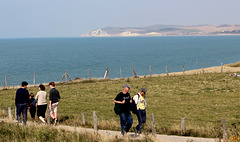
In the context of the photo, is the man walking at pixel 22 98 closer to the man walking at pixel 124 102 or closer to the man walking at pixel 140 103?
the man walking at pixel 124 102

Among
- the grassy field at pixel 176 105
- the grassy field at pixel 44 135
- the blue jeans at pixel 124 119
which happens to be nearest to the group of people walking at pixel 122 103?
the blue jeans at pixel 124 119

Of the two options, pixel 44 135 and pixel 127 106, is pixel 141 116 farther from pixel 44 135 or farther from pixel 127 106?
pixel 44 135

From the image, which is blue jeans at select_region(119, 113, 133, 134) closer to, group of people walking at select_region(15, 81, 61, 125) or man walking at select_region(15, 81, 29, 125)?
group of people walking at select_region(15, 81, 61, 125)

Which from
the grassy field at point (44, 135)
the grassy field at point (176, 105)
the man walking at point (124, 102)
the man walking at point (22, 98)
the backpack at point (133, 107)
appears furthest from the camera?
the grassy field at point (176, 105)

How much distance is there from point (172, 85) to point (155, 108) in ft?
38.1

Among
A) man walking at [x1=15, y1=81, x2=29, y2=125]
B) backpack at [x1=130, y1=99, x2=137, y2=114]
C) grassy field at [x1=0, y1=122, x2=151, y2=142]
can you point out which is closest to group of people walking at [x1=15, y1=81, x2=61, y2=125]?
man walking at [x1=15, y1=81, x2=29, y2=125]

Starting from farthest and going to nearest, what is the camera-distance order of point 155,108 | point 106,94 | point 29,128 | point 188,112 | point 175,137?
point 106,94, point 155,108, point 188,112, point 29,128, point 175,137

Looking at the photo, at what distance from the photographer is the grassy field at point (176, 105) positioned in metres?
15.9

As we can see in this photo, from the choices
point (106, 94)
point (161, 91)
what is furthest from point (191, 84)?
point (106, 94)

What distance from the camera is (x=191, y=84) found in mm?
34281

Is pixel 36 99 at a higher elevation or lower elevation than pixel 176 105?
higher

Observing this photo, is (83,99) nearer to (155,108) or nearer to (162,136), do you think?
(155,108)

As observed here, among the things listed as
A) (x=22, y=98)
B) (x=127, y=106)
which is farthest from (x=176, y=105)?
(x=22, y=98)

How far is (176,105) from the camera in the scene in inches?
949
